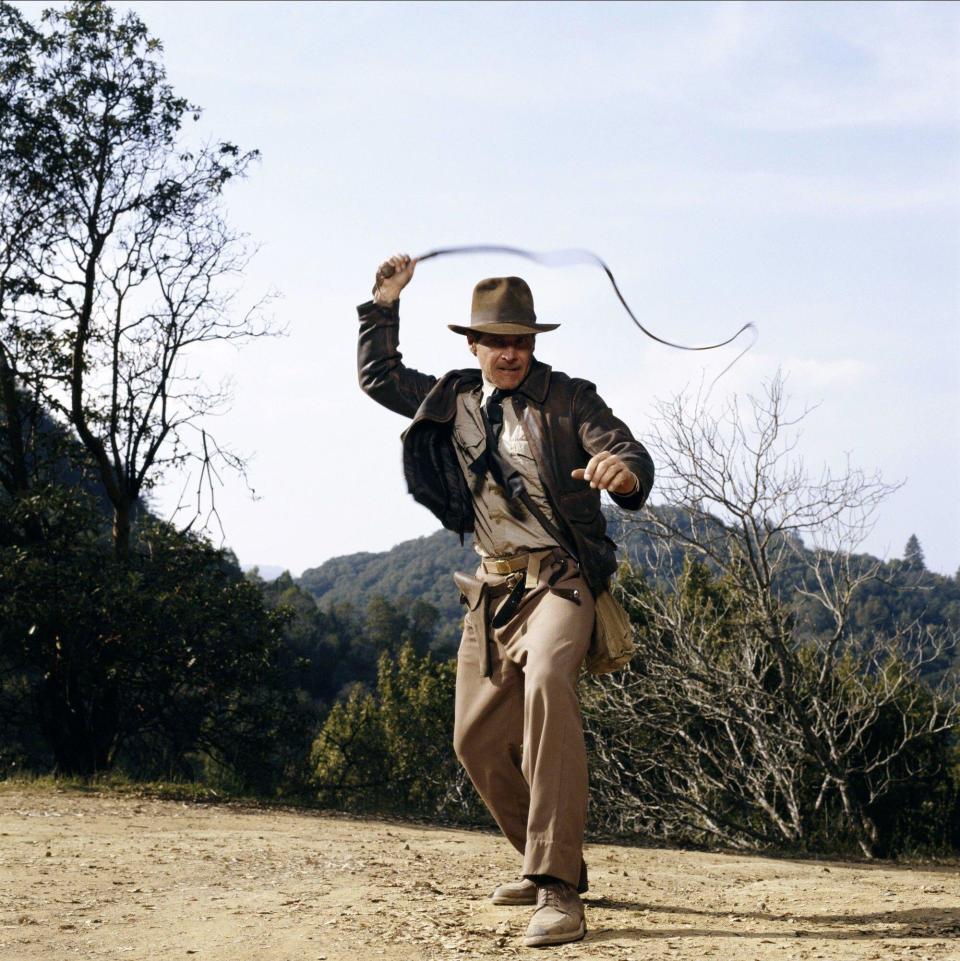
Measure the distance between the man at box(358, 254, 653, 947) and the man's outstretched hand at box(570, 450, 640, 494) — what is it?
0.03 meters

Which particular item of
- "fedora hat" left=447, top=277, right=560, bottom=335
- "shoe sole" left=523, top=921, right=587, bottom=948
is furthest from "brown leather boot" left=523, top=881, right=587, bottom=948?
"fedora hat" left=447, top=277, right=560, bottom=335

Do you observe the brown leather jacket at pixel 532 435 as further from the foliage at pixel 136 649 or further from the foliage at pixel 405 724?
the foliage at pixel 405 724

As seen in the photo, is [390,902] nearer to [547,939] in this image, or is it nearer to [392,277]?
[547,939]

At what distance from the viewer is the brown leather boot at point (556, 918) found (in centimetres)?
382

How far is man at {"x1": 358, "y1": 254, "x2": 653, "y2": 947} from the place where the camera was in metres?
3.95

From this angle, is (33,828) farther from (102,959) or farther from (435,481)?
(435,481)

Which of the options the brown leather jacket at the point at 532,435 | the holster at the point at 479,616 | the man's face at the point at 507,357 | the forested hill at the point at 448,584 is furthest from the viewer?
the forested hill at the point at 448,584

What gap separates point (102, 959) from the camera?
387cm

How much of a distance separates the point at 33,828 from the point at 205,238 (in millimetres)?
8572

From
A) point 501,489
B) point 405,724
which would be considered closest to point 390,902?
point 501,489

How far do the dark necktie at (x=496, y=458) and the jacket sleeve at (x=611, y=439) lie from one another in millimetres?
262

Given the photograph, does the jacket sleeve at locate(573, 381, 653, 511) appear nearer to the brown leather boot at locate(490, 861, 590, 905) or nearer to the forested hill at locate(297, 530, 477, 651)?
the brown leather boot at locate(490, 861, 590, 905)

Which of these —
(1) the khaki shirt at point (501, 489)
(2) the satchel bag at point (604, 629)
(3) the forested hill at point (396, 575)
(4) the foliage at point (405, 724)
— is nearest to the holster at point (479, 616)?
(1) the khaki shirt at point (501, 489)

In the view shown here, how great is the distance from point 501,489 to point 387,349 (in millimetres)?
761
